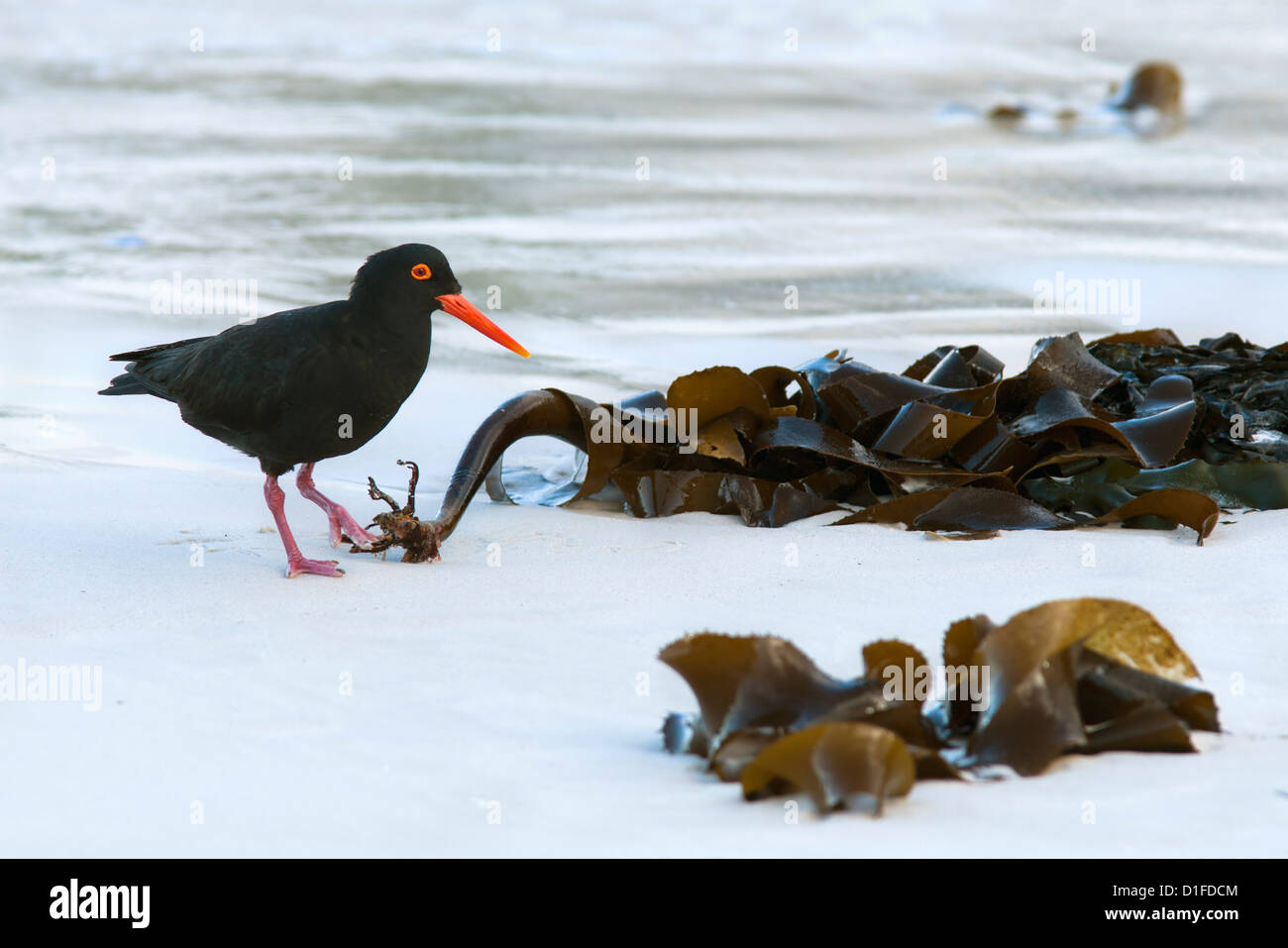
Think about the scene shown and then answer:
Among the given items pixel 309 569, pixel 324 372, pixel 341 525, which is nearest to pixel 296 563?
pixel 309 569

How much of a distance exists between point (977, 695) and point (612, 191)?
21.9 feet

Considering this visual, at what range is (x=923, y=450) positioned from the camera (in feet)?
13.0

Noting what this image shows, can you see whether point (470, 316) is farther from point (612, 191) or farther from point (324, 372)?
point (612, 191)

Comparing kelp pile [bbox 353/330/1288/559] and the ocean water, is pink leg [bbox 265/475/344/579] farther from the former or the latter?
the ocean water

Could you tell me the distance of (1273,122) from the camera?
1123 cm

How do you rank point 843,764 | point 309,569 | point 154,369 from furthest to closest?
point 154,369 < point 309,569 < point 843,764

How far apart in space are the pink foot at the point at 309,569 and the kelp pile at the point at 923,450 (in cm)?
19

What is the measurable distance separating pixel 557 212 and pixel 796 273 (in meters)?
1.76

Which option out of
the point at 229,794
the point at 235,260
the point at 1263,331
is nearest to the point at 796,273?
→ the point at 1263,331

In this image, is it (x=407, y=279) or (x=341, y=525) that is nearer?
(x=407, y=279)

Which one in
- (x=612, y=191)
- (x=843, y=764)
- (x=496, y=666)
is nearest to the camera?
(x=843, y=764)

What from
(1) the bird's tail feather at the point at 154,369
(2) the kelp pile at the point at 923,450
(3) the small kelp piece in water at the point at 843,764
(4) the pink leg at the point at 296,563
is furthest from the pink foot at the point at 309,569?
(3) the small kelp piece in water at the point at 843,764

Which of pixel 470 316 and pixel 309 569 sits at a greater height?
pixel 470 316
